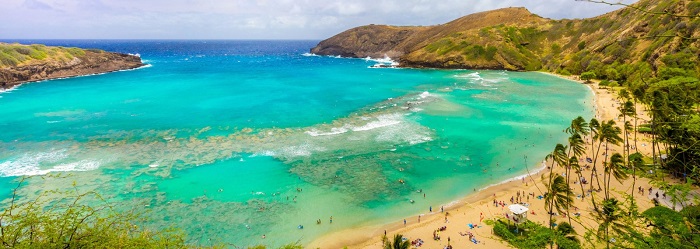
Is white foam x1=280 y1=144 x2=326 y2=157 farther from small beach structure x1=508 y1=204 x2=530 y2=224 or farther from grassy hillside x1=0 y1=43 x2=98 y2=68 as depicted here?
grassy hillside x1=0 y1=43 x2=98 y2=68

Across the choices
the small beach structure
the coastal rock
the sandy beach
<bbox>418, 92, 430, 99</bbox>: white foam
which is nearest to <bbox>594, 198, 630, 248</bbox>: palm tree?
the sandy beach

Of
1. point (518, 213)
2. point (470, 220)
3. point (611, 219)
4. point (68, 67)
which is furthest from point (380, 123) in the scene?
point (68, 67)

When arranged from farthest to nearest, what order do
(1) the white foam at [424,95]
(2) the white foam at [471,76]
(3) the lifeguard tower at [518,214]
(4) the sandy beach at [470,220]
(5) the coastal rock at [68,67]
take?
(2) the white foam at [471,76] → (5) the coastal rock at [68,67] → (1) the white foam at [424,95] → (4) the sandy beach at [470,220] → (3) the lifeguard tower at [518,214]

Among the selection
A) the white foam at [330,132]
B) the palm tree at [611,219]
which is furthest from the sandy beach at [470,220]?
the white foam at [330,132]

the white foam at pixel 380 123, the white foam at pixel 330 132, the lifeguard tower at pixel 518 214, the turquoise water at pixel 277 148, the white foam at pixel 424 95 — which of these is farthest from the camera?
the white foam at pixel 424 95

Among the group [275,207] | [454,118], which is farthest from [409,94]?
[275,207]

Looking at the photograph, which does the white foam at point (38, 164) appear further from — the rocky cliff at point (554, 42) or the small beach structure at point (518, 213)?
the rocky cliff at point (554, 42)
